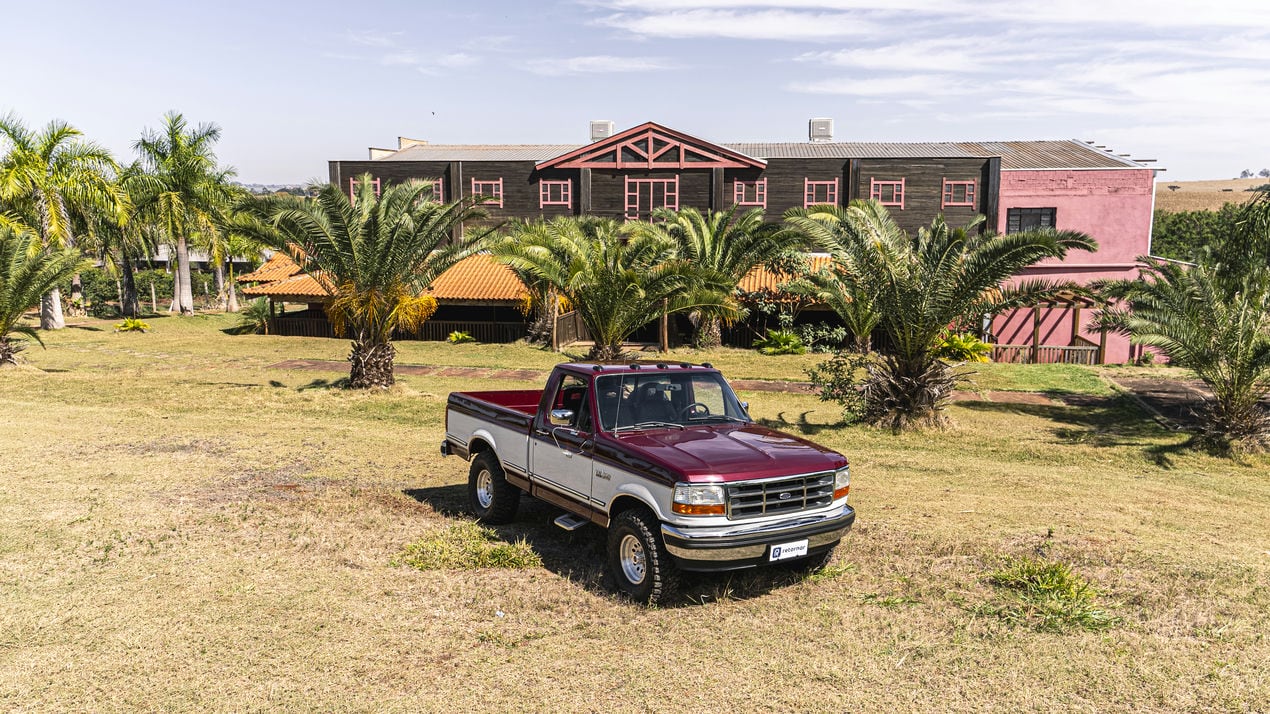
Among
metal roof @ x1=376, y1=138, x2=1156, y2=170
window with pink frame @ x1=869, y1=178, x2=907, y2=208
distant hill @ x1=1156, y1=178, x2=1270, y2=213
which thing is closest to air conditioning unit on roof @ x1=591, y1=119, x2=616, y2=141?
metal roof @ x1=376, y1=138, x2=1156, y2=170

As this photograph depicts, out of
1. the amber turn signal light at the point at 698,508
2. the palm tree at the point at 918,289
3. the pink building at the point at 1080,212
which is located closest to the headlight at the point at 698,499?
the amber turn signal light at the point at 698,508

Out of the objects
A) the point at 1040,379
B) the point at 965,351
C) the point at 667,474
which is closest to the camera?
the point at 667,474

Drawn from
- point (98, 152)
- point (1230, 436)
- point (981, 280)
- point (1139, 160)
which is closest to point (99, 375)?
point (98, 152)

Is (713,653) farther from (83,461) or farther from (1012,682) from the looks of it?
(83,461)

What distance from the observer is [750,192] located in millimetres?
37625

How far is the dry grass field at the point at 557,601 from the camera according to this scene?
519cm

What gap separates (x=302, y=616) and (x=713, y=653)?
3.13 m

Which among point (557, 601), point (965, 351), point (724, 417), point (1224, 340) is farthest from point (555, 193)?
point (557, 601)

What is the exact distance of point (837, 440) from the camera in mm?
14695

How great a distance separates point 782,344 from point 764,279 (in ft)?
12.5

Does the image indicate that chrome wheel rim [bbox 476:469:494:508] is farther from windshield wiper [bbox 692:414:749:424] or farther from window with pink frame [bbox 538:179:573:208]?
window with pink frame [bbox 538:179:573:208]

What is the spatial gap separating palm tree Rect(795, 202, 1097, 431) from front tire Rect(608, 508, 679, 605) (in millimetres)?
9664

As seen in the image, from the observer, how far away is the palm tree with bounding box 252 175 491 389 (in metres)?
17.5

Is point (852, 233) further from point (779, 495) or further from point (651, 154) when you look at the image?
point (651, 154)
